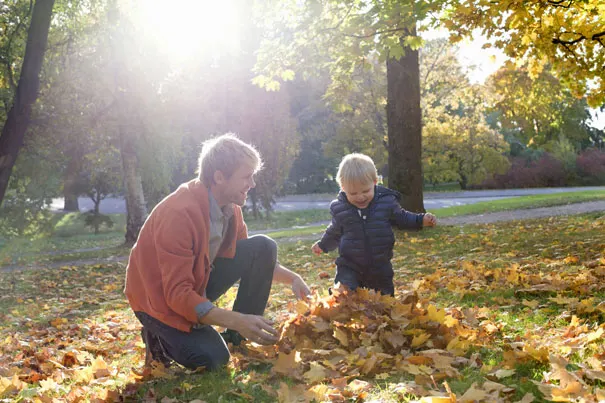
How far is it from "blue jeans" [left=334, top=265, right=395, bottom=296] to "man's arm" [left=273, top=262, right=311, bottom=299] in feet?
2.50

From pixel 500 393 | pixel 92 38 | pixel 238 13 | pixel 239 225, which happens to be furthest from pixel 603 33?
pixel 238 13

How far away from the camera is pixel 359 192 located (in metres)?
4.72

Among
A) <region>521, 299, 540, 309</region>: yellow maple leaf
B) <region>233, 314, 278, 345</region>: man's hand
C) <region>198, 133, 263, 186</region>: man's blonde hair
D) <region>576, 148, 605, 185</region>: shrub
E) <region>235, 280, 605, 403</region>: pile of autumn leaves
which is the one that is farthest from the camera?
<region>576, 148, 605, 185</region>: shrub

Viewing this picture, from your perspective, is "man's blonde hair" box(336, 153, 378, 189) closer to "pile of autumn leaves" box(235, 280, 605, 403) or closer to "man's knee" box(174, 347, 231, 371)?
"pile of autumn leaves" box(235, 280, 605, 403)

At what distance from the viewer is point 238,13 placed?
21.7 meters

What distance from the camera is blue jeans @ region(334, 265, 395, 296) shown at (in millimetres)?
4980

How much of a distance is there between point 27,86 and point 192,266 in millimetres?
8599

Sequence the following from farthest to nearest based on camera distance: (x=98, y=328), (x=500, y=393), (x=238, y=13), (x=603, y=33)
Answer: (x=238, y=13) < (x=603, y=33) < (x=98, y=328) < (x=500, y=393)

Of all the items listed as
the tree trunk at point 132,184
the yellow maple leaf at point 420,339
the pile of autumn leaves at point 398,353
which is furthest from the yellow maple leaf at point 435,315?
the tree trunk at point 132,184

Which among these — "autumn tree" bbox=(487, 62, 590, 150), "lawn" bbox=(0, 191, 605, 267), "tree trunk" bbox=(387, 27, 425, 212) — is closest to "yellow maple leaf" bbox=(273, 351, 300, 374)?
"tree trunk" bbox=(387, 27, 425, 212)

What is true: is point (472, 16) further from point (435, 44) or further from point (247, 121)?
point (435, 44)

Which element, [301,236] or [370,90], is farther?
[370,90]

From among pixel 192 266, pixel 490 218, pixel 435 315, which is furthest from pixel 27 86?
pixel 490 218

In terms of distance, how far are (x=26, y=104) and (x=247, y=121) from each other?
1351 centimetres
